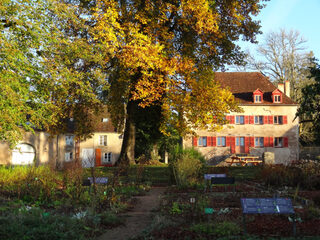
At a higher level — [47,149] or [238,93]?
[238,93]

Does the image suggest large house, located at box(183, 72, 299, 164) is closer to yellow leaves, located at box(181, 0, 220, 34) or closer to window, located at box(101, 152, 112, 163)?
window, located at box(101, 152, 112, 163)

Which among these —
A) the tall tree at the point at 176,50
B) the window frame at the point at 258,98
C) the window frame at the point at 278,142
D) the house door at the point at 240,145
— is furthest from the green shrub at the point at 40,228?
the window frame at the point at 278,142

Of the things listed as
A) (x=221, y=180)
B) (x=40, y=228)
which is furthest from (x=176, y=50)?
(x=40, y=228)

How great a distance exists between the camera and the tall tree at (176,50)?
15.8m

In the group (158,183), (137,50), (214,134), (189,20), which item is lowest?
(158,183)

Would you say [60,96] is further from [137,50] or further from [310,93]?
[310,93]

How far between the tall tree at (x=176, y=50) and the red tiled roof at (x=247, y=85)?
1922 cm

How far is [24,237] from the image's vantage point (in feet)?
16.1

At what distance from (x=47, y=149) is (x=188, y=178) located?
2781 cm

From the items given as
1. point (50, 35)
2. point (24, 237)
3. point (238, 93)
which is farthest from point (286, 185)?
point (238, 93)

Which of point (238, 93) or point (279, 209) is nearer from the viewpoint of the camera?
point (279, 209)

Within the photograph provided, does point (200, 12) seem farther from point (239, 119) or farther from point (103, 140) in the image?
point (103, 140)

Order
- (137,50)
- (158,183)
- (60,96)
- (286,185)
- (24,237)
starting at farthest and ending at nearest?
(60,96) < (137,50) < (158,183) < (286,185) < (24,237)

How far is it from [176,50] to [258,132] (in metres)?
21.9
